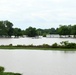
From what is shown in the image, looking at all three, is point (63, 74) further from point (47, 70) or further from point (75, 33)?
point (75, 33)

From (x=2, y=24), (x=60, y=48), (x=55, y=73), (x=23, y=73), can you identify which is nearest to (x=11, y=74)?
(x=23, y=73)

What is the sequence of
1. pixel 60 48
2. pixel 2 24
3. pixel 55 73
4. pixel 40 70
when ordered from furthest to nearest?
pixel 2 24
pixel 60 48
pixel 40 70
pixel 55 73

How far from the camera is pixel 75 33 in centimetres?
19788

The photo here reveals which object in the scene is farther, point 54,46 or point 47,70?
point 54,46

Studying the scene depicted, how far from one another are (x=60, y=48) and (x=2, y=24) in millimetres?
138830

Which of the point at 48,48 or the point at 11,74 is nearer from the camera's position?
the point at 11,74

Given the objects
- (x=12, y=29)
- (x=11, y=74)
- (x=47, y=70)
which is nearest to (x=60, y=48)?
(x=47, y=70)

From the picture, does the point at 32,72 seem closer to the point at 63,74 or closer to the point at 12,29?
the point at 63,74

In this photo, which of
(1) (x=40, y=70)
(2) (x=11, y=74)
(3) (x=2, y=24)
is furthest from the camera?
(3) (x=2, y=24)

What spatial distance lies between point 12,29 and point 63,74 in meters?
173

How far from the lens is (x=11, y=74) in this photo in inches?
945

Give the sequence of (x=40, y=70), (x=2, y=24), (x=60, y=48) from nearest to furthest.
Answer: (x=40, y=70) → (x=60, y=48) → (x=2, y=24)

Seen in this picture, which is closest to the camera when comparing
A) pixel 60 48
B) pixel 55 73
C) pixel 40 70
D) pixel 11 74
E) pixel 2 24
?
pixel 11 74

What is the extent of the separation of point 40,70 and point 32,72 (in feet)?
4.23
